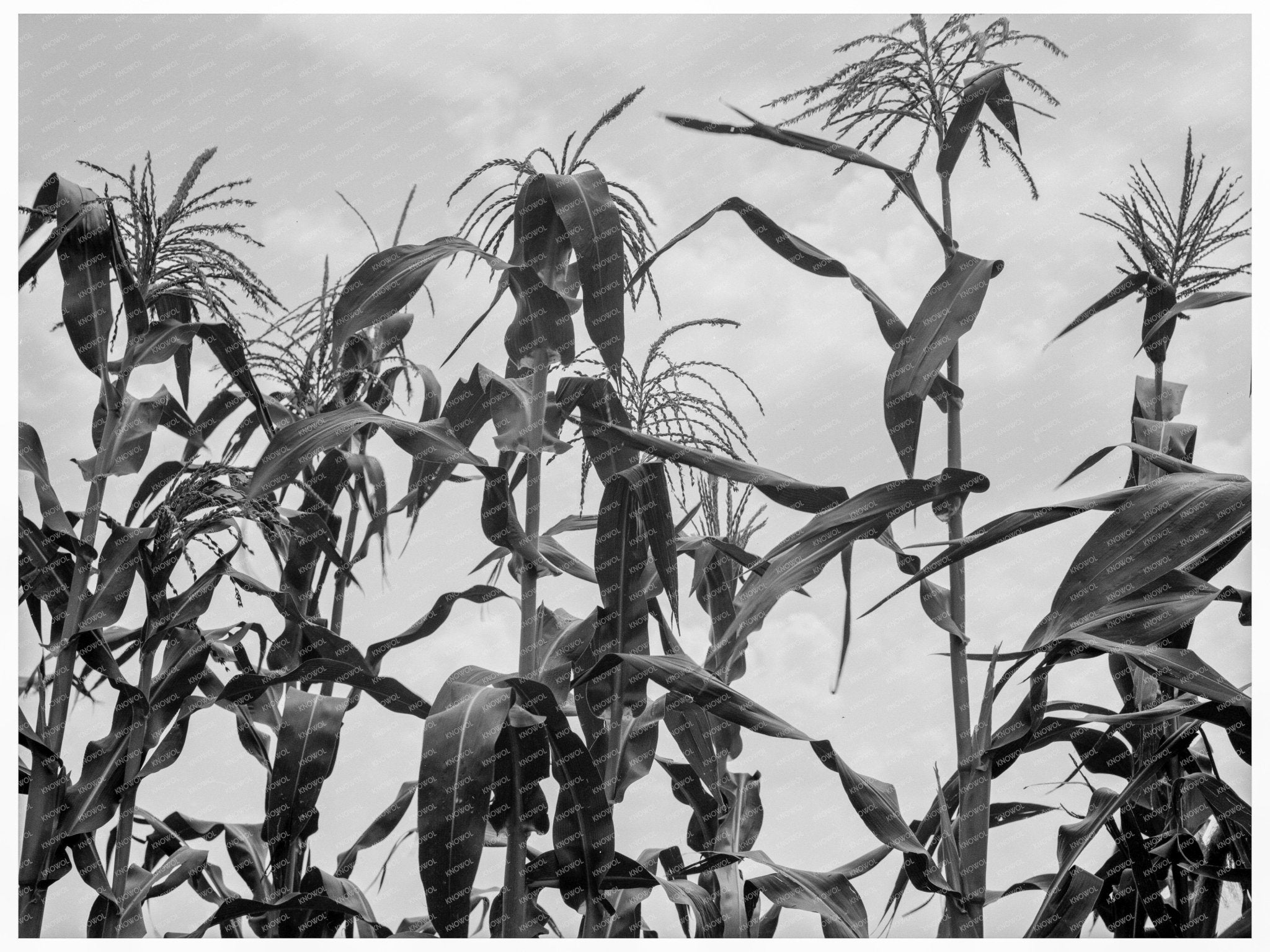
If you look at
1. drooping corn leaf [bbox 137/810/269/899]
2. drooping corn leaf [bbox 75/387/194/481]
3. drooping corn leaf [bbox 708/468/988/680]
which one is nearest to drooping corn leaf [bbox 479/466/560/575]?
drooping corn leaf [bbox 708/468/988/680]

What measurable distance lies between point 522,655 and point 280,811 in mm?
468

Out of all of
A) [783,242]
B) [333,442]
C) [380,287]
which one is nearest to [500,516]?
[333,442]

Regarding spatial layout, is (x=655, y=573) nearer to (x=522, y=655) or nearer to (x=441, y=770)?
(x=522, y=655)

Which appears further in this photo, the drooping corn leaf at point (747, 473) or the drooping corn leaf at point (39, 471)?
the drooping corn leaf at point (39, 471)

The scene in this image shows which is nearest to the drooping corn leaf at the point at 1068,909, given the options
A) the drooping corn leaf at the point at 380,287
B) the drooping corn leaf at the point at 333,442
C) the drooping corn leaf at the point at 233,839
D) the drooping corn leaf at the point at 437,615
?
the drooping corn leaf at the point at 437,615

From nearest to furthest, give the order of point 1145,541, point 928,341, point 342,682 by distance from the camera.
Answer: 1. point 1145,541
2. point 928,341
3. point 342,682

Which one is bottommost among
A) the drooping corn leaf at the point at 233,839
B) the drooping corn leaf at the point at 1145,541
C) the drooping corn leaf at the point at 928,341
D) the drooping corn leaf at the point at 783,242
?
the drooping corn leaf at the point at 233,839

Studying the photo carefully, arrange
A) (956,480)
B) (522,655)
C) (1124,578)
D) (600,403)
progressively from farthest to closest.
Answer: (600,403) → (522,655) → (956,480) → (1124,578)

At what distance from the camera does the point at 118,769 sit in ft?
5.39

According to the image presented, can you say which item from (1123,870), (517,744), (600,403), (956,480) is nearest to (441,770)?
(517,744)

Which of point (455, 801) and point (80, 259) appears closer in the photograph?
point (455, 801)

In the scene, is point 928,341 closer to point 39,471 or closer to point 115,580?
point 115,580

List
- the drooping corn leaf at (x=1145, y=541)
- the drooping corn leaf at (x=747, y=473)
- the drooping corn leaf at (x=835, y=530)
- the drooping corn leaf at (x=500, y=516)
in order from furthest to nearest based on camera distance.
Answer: the drooping corn leaf at (x=500, y=516) < the drooping corn leaf at (x=747, y=473) < the drooping corn leaf at (x=835, y=530) < the drooping corn leaf at (x=1145, y=541)

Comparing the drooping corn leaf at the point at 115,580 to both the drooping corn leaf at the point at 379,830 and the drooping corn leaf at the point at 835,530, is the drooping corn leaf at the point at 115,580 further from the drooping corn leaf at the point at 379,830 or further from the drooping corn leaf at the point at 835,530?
the drooping corn leaf at the point at 835,530
